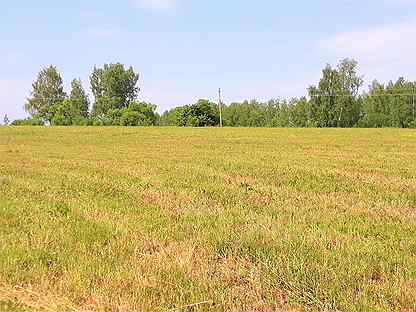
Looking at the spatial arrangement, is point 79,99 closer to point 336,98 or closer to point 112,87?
point 112,87

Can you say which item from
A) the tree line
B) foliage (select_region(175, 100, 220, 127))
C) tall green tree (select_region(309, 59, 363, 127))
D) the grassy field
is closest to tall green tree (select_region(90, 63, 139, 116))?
the tree line

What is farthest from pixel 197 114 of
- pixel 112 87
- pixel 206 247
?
pixel 206 247

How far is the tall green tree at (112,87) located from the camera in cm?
12044

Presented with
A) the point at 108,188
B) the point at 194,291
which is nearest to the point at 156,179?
the point at 108,188

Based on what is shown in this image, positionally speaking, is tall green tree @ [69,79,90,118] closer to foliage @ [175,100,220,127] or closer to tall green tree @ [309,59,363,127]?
foliage @ [175,100,220,127]

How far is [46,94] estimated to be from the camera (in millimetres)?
112500

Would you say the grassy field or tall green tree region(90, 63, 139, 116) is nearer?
the grassy field

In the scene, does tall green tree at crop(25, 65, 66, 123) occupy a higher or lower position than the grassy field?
higher

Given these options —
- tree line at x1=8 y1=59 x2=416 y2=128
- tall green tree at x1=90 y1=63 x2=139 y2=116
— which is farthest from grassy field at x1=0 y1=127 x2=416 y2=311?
tall green tree at x1=90 y1=63 x2=139 y2=116

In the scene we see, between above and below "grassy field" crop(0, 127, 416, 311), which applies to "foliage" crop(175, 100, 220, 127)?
above

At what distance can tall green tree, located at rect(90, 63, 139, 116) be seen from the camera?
120444 mm

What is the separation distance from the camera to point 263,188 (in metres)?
11.3

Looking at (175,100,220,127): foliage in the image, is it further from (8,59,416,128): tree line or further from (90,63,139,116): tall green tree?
(90,63,139,116): tall green tree

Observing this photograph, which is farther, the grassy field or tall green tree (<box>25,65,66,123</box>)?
tall green tree (<box>25,65,66,123</box>)
